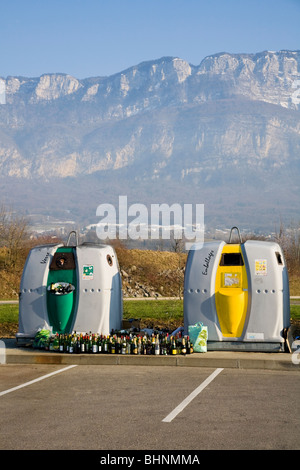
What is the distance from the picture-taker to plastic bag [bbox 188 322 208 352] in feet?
42.3

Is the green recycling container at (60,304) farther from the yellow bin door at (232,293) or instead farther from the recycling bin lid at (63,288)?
the yellow bin door at (232,293)

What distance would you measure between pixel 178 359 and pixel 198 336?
688 millimetres

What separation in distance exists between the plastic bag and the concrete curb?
18cm

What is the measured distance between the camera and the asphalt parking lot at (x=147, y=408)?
24.2 feet

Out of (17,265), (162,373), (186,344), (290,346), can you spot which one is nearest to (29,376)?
(162,373)

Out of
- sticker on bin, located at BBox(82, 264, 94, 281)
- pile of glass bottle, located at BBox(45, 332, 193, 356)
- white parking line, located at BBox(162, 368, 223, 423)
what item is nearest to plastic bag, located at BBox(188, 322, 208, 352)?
pile of glass bottle, located at BBox(45, 332, 193, 356)

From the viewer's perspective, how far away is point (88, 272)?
13664mm

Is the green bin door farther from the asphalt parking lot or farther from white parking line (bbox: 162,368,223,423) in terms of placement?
white parking line (bbox: 162,368,223,423)

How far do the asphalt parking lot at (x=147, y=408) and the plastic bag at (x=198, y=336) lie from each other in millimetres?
799

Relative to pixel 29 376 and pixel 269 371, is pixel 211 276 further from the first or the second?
pixel 29 376

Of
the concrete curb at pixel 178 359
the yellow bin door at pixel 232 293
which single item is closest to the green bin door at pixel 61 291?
the concrete curb at pixel 178 359

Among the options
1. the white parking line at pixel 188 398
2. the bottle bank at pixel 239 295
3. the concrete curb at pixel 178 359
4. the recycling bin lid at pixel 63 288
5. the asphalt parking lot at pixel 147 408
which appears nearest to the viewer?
the asphalt parking lot at pixel 147 408

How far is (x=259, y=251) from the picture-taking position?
42.3ft

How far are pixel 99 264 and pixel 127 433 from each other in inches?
245
